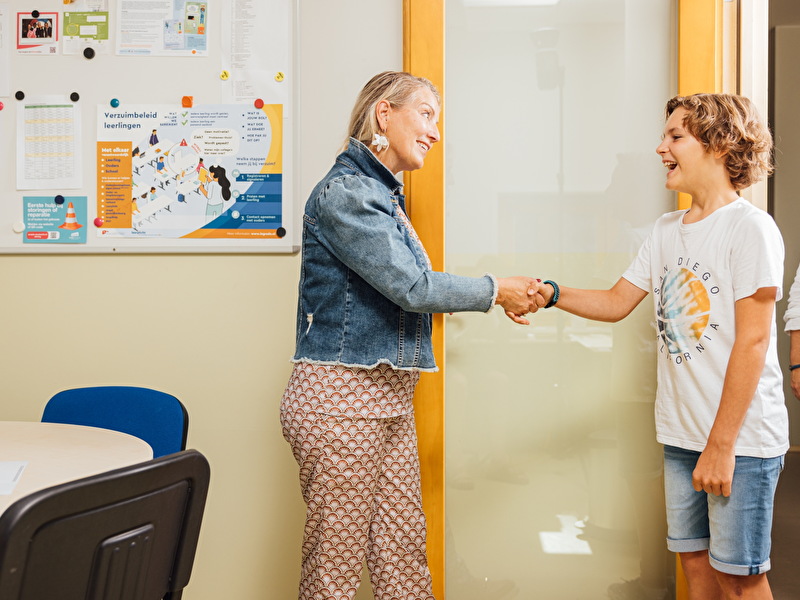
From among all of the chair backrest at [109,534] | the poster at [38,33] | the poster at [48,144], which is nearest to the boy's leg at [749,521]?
the chair backrest at [109,534]

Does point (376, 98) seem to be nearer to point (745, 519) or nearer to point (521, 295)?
point (521, 295)

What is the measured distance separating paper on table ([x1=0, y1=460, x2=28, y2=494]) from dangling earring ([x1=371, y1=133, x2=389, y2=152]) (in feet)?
3.68

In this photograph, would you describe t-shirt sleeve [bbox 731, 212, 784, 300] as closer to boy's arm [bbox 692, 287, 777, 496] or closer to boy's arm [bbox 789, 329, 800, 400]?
boy's arm [bbox 692, 287, 777, 496]

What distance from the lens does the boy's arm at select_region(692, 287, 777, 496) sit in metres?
1.59

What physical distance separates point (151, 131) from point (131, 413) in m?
0.99

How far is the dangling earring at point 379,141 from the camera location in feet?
6.04

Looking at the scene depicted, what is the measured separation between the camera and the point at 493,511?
2.31 m

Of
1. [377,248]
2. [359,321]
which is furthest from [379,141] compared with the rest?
[359,321]

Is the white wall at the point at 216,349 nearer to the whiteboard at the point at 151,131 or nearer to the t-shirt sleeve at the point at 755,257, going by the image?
the whiteboard at the point at 151,131

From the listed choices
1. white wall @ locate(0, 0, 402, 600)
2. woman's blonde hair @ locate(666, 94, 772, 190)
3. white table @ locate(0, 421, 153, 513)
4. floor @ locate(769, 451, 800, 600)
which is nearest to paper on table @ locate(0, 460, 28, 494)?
white table @ locate(0, 421, 153, 513)

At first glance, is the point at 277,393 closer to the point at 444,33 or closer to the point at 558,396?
the point at 558,396

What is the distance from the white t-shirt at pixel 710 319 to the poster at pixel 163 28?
1653 mm

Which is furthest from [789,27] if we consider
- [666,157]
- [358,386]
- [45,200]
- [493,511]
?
[45,200]

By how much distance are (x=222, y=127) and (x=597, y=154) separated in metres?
1.27
